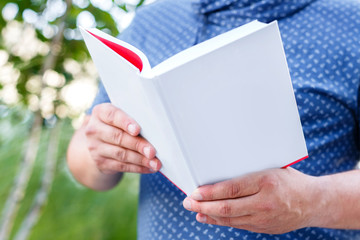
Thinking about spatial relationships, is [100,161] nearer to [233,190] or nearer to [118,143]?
[118,143]

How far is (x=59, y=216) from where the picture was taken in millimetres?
1984

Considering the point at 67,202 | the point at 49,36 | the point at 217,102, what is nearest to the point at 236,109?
the point at 217,102

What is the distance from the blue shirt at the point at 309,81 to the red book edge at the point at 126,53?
251mm

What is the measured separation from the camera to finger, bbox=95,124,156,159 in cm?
53

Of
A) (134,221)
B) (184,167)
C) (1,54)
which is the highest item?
(184,167)

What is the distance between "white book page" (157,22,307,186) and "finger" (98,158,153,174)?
0.16m

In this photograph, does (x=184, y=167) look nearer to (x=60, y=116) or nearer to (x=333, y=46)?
(x=333, y=46)

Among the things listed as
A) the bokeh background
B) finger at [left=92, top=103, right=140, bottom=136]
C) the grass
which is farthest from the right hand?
the grass

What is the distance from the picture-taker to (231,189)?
1.53 feet

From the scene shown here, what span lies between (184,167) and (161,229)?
0.92 feet

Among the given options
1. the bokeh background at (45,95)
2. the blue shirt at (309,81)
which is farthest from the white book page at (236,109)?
the bokeh background at (45,95)

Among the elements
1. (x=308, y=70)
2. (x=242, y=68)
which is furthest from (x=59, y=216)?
(x=242, y=68)

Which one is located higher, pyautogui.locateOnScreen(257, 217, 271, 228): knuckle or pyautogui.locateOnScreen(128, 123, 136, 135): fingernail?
pyautogui.locateOnScreen(128, 123, 136, 135): fingernail

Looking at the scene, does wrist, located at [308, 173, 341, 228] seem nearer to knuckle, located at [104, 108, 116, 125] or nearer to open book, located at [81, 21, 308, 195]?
open book, located at [81, 21, 308, 195]
